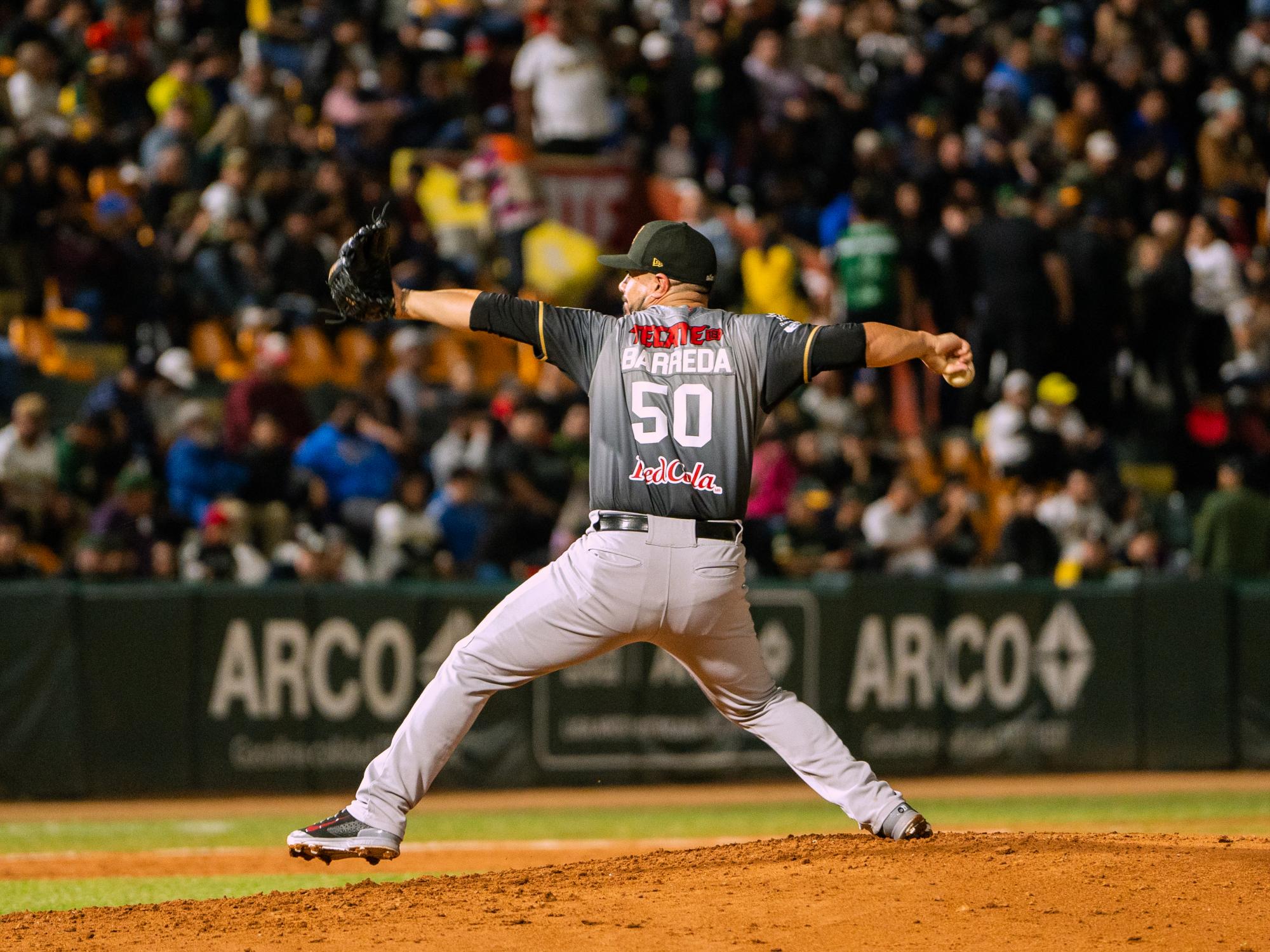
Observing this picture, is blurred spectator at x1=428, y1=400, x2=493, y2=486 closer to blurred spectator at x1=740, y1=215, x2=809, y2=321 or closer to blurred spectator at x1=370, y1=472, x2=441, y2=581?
blurred spectator at x1=370, y1=472, x2=441, y2=581

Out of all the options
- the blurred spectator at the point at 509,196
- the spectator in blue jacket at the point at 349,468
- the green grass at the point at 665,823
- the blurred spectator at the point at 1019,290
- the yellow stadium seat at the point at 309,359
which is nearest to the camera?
the green grass at the point at 665,823

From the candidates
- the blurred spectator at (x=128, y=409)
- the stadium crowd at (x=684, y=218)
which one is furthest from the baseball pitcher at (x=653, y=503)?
the blurred spectator at (x=128, y=409)

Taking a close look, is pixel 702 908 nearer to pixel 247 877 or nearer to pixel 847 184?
pixel 247 877

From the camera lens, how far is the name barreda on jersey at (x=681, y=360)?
568cm

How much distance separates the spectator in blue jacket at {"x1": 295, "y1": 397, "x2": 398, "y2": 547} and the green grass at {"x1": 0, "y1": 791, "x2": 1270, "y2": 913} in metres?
2.65

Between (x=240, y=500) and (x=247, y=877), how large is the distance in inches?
199

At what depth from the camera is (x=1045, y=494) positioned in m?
15.3

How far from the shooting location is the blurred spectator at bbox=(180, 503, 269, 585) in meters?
12.5

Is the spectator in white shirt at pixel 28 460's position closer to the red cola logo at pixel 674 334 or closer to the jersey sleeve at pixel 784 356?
the red cola logo at pixel 674 334

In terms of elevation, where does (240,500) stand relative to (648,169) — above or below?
below

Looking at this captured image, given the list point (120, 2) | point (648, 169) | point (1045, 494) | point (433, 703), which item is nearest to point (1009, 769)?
point (1045, 494)

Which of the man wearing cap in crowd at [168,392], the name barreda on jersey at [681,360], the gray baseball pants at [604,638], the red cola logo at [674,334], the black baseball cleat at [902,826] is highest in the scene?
the man wearing cap in crowd at [168,392]

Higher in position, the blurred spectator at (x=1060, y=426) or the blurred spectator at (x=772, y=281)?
the blurred spectator at (x=772, y=281)

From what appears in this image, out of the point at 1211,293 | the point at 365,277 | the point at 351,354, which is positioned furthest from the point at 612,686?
the point at 1211,293
